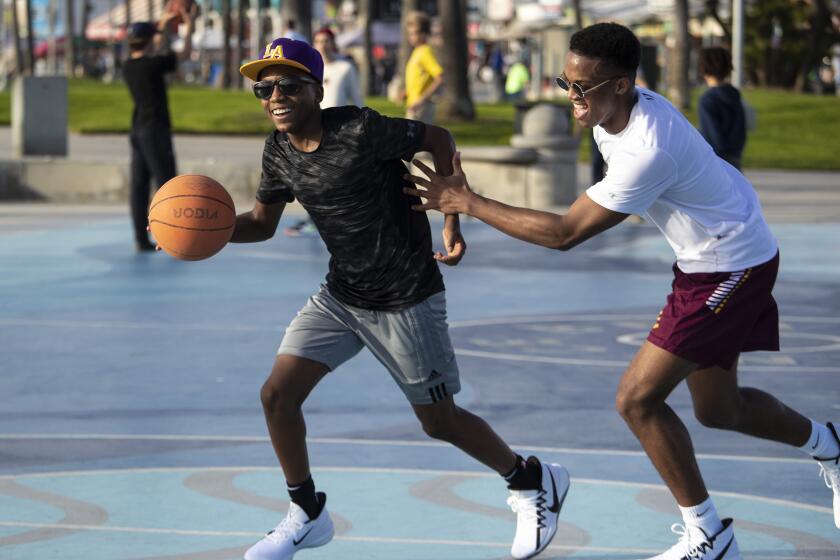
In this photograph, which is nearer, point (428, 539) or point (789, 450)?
point (428, 539)

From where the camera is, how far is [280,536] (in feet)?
18.9

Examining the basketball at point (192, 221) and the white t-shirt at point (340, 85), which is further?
the white t-shirt at point (340, 85)

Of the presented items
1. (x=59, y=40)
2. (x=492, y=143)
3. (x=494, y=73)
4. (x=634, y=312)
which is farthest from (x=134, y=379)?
(x=59, y=40)

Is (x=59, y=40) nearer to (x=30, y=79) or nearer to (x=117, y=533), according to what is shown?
(x=30, y=79)

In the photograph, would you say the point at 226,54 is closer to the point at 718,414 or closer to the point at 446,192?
the point at 718,414

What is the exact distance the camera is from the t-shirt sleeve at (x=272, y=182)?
605cm

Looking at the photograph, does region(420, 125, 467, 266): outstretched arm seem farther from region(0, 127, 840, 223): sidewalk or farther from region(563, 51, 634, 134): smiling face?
region(0, 127, 840, 223): sidewalk

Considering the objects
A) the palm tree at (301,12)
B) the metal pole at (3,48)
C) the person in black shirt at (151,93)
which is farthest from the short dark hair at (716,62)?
the metal pole at (3,48)

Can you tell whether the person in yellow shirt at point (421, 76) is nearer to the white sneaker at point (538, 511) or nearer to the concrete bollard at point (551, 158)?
the concrete bollard at point (551, 158)

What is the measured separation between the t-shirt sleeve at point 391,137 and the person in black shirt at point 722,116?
7.72 metres

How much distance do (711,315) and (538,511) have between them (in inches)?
38.0

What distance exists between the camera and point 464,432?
6.03 metres

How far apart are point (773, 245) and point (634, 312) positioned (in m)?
6.24

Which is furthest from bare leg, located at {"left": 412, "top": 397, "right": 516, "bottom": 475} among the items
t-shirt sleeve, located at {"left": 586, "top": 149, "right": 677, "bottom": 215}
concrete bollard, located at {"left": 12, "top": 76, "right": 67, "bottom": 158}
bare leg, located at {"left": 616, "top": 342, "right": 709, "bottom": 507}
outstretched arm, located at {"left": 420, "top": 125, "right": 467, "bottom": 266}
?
concrete bollard, located at {"left": 12, "top": 76, "right": 67, "bottom": 158}
